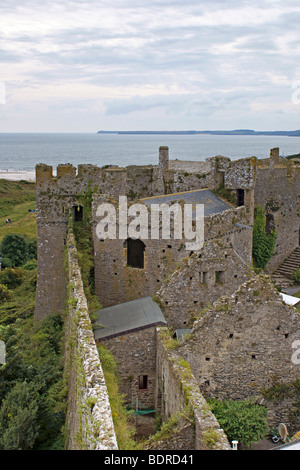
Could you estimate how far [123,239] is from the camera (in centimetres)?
1800

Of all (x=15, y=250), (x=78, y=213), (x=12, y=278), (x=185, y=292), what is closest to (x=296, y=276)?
(x=78, y=213)

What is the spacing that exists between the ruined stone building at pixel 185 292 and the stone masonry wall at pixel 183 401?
77 mm

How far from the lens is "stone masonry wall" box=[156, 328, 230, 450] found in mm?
9134

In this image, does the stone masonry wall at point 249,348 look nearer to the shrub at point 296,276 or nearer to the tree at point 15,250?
the shrub at point 296,276

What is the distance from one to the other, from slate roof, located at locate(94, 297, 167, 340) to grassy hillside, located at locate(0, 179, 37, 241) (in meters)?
40.8

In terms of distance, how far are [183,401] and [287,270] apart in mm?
20868

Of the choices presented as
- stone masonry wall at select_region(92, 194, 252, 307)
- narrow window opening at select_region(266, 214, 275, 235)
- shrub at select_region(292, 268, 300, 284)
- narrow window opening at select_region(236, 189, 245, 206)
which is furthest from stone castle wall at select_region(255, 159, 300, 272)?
stone masonry wall at select_region(92, 194, 252, 307)

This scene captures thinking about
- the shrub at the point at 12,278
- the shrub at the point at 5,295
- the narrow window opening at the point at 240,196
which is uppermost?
the narrow window opening at the point at 240,196

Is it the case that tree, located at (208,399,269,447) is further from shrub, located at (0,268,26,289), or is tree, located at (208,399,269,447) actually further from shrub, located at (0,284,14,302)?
shrub, located at (0,268,26,289)

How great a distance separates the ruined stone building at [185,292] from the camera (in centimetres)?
1159

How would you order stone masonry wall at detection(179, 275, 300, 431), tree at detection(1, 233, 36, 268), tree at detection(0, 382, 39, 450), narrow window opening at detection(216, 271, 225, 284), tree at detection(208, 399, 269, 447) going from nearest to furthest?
tree at detection(0, 382, 39, 450) → tree at detection(208, 399, 269, 447) → stone masonry wall at detection(179, 275, 300, 431) → narrow window opening at detection(216, 271, 225, 284) → tree at detection(1, 233, 36, 268)

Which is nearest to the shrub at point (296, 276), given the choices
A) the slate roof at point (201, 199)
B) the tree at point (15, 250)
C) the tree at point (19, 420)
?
the slate roof at point (201, 199)
